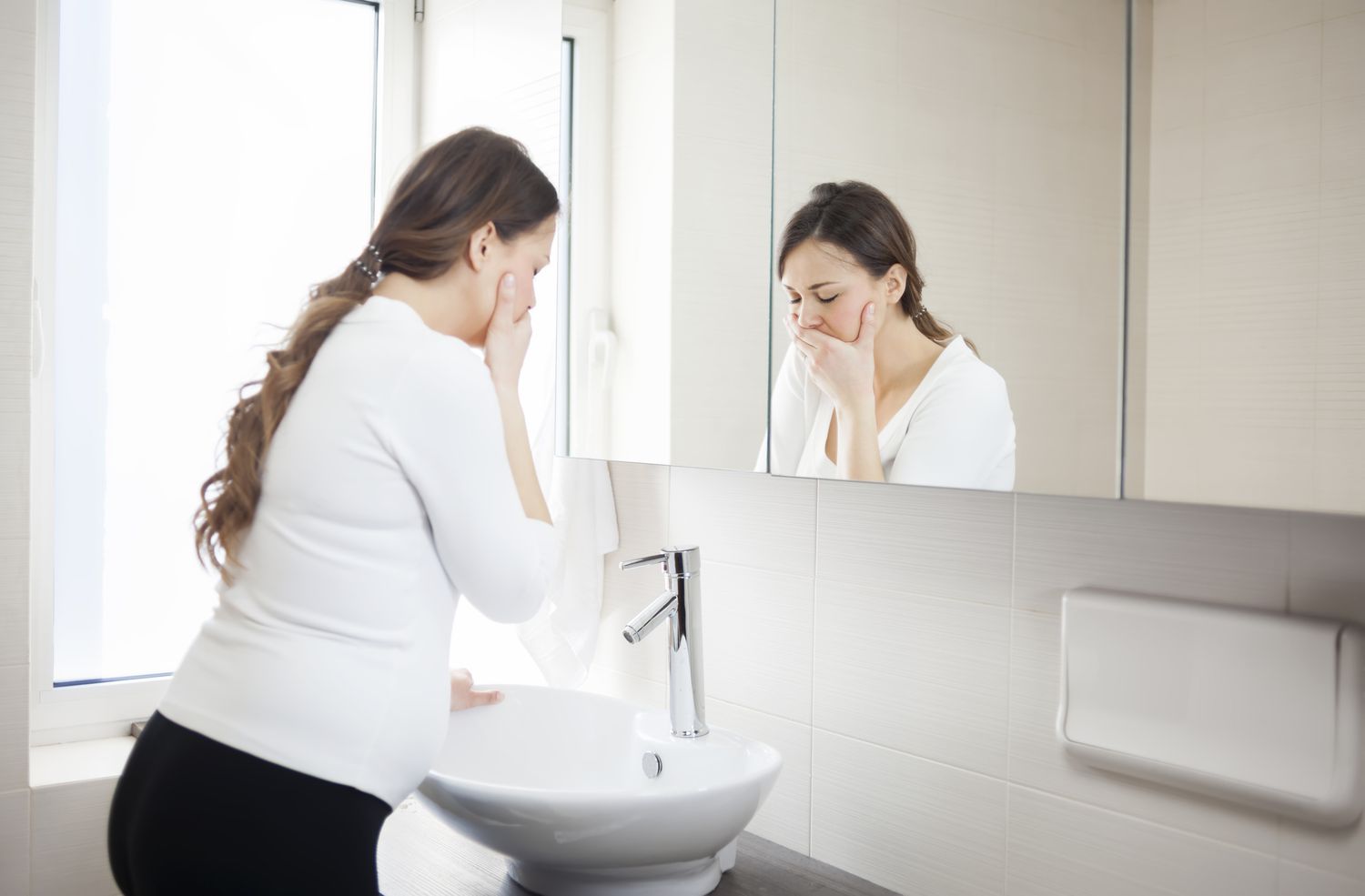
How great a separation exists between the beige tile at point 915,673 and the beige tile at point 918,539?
17 millimetres

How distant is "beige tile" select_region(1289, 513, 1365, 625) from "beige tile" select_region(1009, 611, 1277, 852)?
22cm

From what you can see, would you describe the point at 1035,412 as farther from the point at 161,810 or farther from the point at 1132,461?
the point at 161,810

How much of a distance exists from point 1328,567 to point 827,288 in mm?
534

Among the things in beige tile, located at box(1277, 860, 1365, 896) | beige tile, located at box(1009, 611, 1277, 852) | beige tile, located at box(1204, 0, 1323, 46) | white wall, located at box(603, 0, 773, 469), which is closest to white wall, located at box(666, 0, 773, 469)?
white wall, located at box(603, 0, 773, 469)

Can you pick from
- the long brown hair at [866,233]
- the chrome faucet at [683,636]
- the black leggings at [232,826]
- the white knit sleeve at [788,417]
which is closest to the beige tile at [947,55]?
the long brown hair at [866,233]

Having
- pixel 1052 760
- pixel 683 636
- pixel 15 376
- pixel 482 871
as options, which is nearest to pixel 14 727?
pixel 15 376

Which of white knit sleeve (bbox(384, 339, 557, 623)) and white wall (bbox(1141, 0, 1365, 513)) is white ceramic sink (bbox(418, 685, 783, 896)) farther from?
white wall (bbox(1141, 0, 1365, 513))

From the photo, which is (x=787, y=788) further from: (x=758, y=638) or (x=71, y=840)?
(x=71, y=840)

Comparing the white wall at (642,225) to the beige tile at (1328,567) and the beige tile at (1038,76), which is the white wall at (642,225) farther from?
the beige tile at (1328,567)

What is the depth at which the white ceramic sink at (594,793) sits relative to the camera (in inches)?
43.9

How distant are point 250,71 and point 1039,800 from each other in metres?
1.93

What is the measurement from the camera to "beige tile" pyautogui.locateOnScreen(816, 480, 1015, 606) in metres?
1.20

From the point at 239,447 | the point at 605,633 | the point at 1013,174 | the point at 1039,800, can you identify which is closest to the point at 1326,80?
the point at 1013,174

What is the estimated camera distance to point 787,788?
4.78ft
